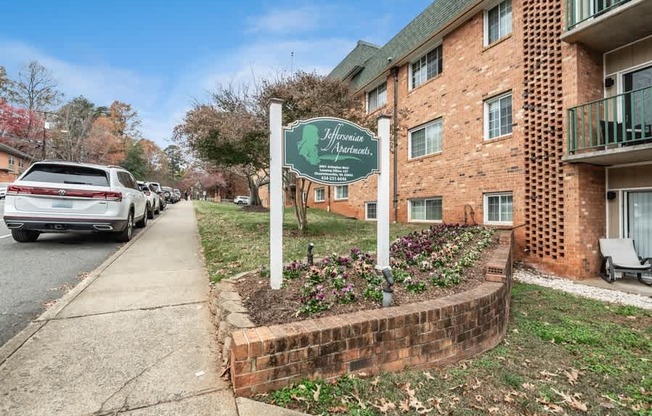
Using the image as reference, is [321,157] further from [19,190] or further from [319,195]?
[319,195]

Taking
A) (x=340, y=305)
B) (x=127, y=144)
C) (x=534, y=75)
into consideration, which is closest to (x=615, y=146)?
(x=534, y=75)

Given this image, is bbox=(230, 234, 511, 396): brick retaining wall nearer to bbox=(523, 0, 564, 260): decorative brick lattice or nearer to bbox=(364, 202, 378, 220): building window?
bbox=(523, 0, 564, 260): decorative brick lattice

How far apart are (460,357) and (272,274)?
2.21 metres

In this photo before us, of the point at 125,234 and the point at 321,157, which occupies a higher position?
the point at 321,157

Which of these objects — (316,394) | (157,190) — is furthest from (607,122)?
(157,190)

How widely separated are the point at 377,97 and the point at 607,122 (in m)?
10.1

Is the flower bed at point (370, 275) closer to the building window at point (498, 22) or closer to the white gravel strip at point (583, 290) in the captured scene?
the white gravel strip at point (583, 290)

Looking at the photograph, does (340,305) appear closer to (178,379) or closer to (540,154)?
(178,379)

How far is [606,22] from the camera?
7035mm

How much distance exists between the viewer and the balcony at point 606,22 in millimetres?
6734

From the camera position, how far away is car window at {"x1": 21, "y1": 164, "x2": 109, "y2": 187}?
7.23 metres

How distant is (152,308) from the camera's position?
13.8ft

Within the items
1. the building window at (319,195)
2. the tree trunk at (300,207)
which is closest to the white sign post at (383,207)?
the tree trunk at (300,207)

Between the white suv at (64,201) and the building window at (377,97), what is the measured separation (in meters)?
11.5
